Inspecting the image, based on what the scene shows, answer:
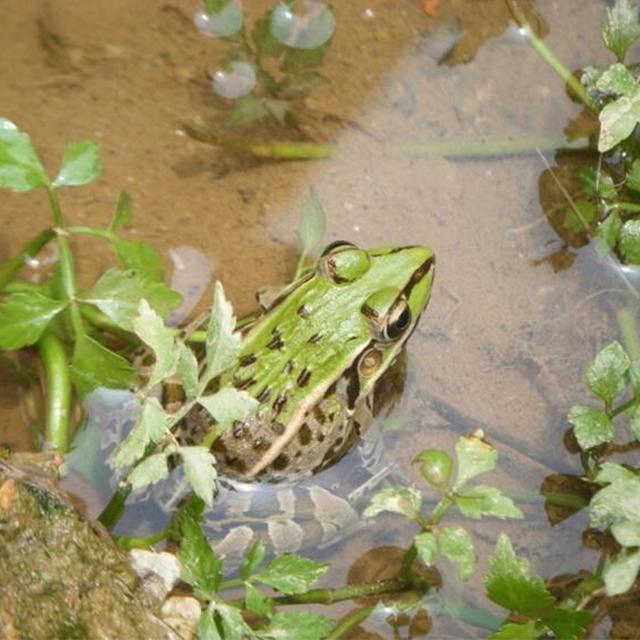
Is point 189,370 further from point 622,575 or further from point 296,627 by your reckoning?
point 622,575

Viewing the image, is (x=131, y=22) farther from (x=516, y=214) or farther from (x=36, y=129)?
(x=516, y=214)

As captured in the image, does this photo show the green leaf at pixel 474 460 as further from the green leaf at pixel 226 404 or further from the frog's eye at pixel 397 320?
the green leaf at pixel 226 404

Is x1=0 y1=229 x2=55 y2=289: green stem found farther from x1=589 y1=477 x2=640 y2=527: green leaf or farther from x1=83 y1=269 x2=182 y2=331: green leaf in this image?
x1=589 y1=477 x2=640 y2=527: green leaf

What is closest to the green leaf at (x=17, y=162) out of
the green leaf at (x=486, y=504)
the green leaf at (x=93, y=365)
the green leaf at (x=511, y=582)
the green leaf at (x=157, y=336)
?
the green leaf at (x=93, y=365)

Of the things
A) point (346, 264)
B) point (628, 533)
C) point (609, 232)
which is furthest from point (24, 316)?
point (609, 232)

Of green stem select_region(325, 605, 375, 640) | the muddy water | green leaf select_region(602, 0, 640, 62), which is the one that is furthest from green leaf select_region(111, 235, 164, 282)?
green leaf select_region(602, 0, 640, 62)

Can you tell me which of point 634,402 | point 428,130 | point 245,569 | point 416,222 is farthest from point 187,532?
point 428,130
